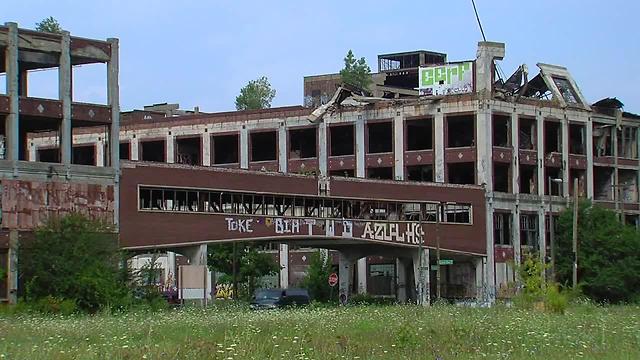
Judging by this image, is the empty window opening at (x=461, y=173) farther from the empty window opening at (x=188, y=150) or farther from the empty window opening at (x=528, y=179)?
the empty window opening at (x=188, y=150)

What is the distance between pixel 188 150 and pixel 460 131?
2352 cm

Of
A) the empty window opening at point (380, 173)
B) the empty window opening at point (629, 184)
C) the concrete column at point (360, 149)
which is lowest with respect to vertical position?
the empty window opening at point (629, 184)

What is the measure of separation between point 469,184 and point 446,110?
19.4 feet

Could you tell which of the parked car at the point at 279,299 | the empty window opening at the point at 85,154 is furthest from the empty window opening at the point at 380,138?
the parked car at the point at 279,299

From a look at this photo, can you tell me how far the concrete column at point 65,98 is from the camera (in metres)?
57.0

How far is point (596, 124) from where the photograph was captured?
308ft

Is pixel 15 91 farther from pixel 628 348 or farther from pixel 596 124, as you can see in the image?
pixel 596 124

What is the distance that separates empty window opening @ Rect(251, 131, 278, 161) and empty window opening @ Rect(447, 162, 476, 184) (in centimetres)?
1505

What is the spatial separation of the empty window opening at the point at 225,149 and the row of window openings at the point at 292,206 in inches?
836

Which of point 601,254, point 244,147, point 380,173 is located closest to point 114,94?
point 244,147

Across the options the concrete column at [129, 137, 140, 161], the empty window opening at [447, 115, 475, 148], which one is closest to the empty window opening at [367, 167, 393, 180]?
the empty window opening at [447, 115, 475, 148]

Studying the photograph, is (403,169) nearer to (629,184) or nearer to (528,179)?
(528,179)

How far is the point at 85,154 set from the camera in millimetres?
97938

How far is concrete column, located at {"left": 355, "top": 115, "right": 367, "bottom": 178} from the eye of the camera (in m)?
88.4
